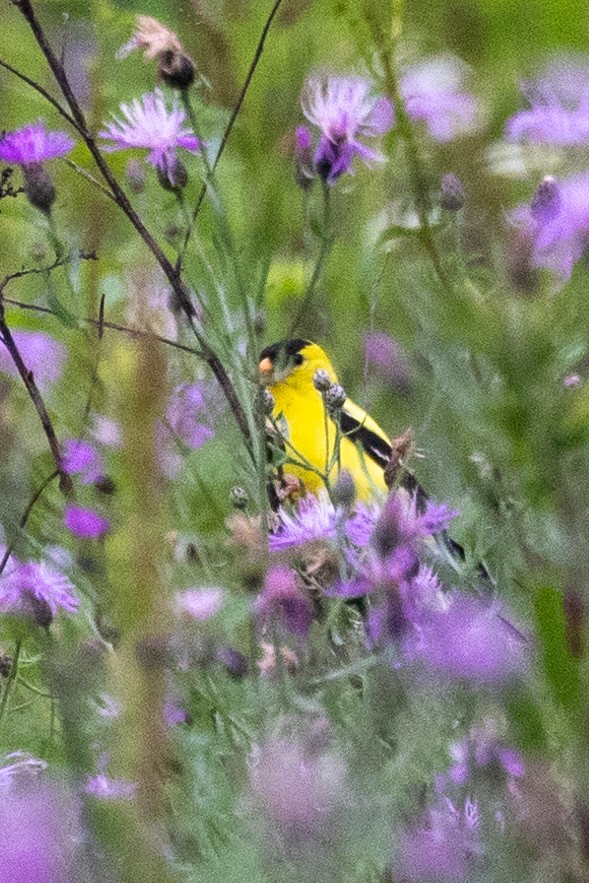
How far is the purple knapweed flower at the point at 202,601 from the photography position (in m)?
0.47

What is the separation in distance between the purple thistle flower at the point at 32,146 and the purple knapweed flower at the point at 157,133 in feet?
0.09

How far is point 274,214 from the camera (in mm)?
313

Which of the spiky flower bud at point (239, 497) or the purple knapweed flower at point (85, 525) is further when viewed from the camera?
the spiky flower bud at point (239, 497)

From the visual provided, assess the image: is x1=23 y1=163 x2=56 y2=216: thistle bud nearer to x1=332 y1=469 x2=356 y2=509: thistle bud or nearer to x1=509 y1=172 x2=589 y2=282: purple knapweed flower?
x1=332 y1=469 x2=356 y2=509: thistle bud

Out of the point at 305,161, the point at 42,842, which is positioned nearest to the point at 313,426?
the point at 305,161

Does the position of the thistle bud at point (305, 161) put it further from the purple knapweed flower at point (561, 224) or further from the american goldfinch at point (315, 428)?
the purple knapweed flower at point (561, 224)

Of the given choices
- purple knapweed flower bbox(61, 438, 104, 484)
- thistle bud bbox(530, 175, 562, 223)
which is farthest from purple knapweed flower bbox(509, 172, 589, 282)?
purple knapweed flower bbox(61, 438, 104, 484)

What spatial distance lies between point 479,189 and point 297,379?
1.31 m

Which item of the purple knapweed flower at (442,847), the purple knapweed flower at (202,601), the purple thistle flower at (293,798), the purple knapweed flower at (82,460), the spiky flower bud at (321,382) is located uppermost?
the purple knapweed flower at (82,460)

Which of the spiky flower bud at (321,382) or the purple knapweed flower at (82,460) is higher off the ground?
the purple knapweed flower at (82,460)

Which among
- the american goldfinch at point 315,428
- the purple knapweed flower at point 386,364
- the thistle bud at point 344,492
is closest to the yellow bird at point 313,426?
the american goldfinch at point 315,428

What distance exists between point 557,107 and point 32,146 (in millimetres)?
371

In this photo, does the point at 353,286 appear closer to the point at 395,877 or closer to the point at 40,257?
the point at 40,257

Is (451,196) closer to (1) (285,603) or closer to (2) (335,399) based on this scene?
(2) (335,399)
